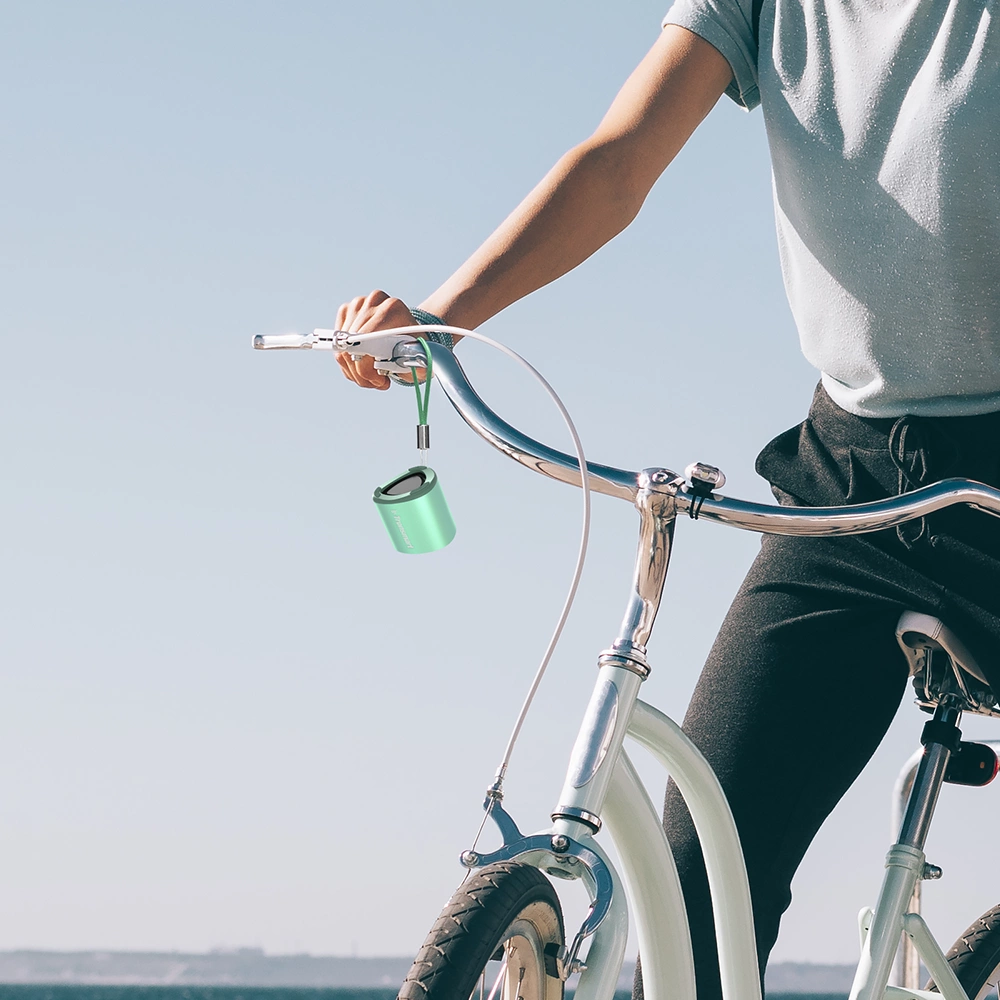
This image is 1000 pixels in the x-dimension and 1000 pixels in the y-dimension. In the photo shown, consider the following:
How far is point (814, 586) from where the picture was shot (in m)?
1.87

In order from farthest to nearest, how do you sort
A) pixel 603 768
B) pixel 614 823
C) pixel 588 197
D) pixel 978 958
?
1. pixel 978 958
2. pixel 588 197
3. pixel 614 823
4. pixel 603 768

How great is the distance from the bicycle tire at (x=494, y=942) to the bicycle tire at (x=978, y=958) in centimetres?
134

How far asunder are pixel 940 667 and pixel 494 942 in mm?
1002

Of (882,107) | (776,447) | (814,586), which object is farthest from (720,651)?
(882,107)

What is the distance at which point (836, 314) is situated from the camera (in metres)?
1.84

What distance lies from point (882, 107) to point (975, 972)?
58.0 inches

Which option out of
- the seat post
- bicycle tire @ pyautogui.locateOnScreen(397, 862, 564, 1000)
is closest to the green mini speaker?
bicycle tire @ pyautogui.locateOnScreen(397, 862, 564, 1000)

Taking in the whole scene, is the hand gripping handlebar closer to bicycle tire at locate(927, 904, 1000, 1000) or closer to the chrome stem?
the chrome stem

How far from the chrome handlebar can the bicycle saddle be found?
1.46ft

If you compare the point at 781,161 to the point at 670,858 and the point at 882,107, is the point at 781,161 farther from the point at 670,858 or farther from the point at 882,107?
the point at 670,858

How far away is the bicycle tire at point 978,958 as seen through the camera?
231 cm

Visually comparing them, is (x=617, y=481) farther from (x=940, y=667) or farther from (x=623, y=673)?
(x=940, y=667)

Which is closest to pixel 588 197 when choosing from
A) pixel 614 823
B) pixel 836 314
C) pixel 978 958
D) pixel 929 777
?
pixel 836 314

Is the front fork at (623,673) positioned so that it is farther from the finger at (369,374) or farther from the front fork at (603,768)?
the finger at (369,374)
